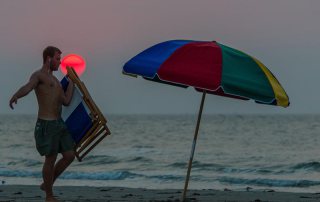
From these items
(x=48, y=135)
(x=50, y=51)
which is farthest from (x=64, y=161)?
(x=50, y=51)

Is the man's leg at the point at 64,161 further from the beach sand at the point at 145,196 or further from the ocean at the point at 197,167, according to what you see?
the ocean at the point at 197,167

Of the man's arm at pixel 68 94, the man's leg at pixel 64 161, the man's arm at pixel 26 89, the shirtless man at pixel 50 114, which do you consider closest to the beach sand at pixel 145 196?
the man's leg at pixel 64 161

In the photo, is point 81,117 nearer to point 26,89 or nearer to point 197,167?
point 26,89

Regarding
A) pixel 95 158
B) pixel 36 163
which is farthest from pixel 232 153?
pixel 36 163

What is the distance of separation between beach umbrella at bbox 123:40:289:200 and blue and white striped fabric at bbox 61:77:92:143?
26.2 inches

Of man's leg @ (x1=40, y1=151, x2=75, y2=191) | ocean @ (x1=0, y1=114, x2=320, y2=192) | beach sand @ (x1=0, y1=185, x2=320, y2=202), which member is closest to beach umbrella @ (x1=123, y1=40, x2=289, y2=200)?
man's leg @ (x1=40, y1=151, x2=75, y2=191)

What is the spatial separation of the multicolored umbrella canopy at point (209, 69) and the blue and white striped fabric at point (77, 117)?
66cm

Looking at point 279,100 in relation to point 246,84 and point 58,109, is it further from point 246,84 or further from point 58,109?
point 58,109

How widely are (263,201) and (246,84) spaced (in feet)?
10.0

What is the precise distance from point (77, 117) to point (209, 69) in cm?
160

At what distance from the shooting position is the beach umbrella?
8.40 m

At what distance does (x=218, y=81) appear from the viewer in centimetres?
839

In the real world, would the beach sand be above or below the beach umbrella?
below

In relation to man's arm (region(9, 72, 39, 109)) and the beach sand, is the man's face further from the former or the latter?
the beach sand
